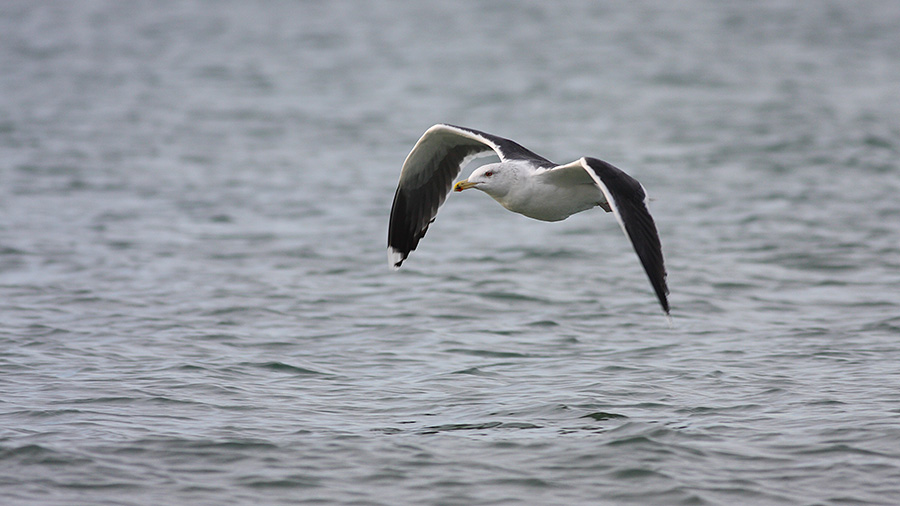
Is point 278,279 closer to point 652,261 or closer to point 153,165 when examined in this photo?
point 652,261

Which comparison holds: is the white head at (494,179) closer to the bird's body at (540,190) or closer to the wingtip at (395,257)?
the bird's body at (540,190)

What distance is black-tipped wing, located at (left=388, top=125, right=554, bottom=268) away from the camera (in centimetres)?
949

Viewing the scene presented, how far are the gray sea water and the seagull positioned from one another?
3.93ft

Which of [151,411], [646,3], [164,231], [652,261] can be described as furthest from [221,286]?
[646,3]

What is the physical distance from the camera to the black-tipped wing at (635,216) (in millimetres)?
7016

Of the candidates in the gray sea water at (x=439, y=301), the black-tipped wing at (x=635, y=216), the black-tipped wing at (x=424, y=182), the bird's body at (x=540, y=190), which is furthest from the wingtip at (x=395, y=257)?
the black-tipped wing at (x=635, y=216)

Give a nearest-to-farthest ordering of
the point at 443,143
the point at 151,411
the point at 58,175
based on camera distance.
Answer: the point at 151,411, the point at 443,143, the point at 58,175

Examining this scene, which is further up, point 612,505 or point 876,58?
point 876,58

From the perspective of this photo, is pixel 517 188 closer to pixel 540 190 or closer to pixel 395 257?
pixel 540 190

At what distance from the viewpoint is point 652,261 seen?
712cm

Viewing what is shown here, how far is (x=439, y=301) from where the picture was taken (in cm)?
1169

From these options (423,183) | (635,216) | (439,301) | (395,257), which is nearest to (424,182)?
(423,183)

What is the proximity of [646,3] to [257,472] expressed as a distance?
126ft

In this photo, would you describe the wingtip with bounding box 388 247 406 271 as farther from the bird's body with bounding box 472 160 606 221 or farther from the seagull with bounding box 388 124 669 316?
the bird's body with bounding box 472 160 606 221
